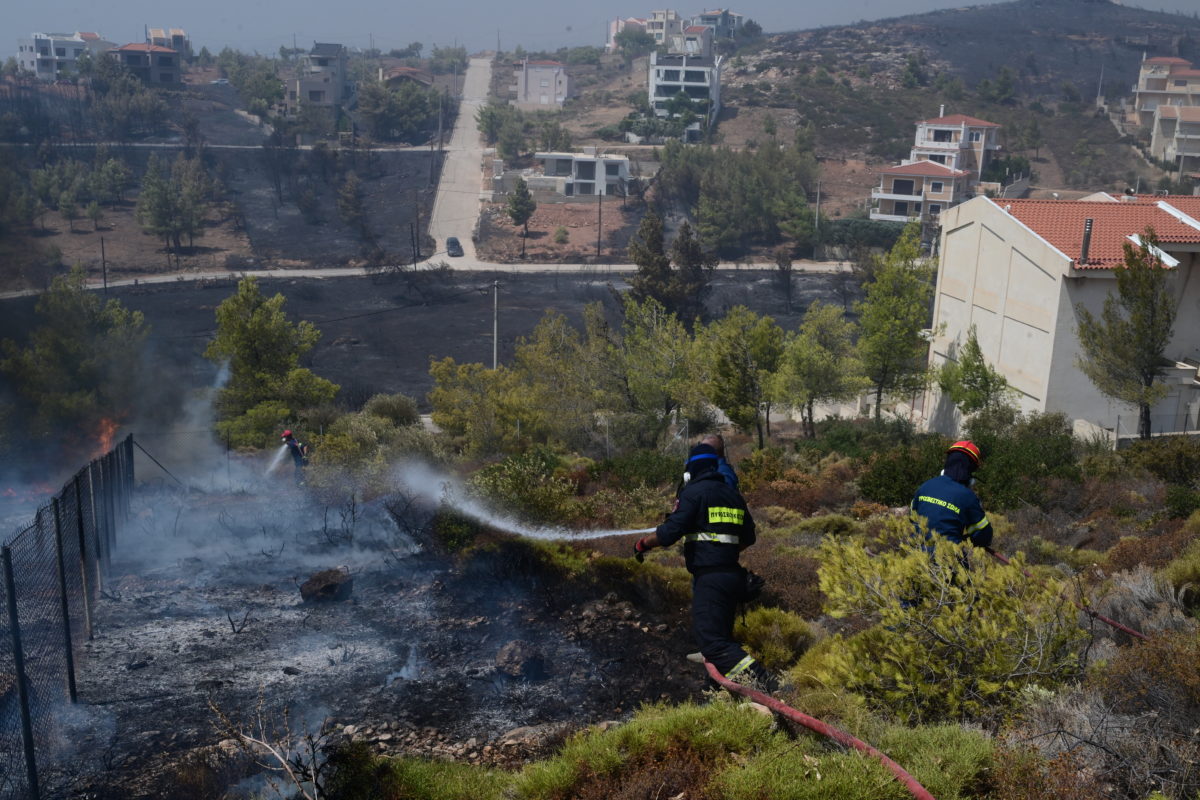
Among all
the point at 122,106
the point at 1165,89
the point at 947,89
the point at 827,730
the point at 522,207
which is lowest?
the point at 522,207

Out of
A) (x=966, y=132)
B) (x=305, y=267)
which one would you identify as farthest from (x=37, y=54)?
(x=966, y=132)

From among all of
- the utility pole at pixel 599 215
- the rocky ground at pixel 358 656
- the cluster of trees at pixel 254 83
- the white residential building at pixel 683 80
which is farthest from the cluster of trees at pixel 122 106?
the rocky ground at pixel 358 656

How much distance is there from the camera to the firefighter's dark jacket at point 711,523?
242 inches

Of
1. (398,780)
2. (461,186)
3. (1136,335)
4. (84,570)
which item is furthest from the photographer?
(461,186)

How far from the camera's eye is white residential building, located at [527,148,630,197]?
8012 centimetres

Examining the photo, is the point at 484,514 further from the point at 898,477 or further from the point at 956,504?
the point at 956,504

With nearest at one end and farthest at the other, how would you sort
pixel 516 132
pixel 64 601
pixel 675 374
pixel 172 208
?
pixel 64 601 < pixel 675 374 < pixel 172 208 < pixel 516 132

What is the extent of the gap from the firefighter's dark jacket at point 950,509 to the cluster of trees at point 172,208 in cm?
6752

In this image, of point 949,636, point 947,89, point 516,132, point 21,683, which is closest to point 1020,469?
point 949,636

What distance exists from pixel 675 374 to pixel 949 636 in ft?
72.3

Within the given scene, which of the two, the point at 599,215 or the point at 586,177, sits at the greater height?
the point at 586,177

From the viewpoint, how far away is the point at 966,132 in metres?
82.4

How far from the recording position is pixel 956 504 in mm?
6176

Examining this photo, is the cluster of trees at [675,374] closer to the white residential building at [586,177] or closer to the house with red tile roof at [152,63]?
the white residential building at [586,177]
